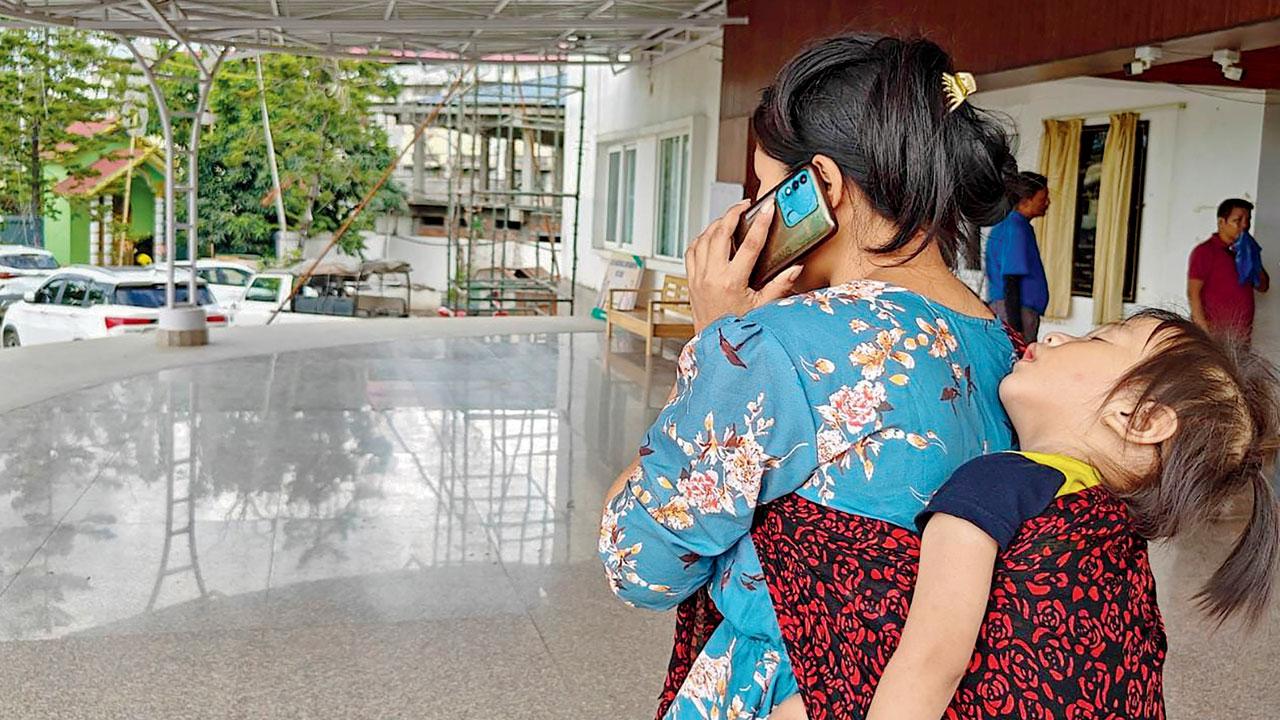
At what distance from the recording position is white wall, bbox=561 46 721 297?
12.4m

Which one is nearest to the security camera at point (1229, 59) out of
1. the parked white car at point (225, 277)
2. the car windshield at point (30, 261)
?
the parked white car at point (225, 277)

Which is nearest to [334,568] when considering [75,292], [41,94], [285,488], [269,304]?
[285,488]

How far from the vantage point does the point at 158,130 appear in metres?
26.2

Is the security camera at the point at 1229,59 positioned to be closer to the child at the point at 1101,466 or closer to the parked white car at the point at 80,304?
the child at the point at 1101,466

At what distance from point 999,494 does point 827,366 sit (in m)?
0.17

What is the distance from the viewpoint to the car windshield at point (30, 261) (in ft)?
71.7

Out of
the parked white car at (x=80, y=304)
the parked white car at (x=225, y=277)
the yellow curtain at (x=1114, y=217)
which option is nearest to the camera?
the yellow curtain at (x=1114, y=217)

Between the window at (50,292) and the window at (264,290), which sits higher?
the window at (50,292)

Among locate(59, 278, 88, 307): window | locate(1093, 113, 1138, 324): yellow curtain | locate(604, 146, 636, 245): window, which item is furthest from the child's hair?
locate(59, 278, 88, 307): window

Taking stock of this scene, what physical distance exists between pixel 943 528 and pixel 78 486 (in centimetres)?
509

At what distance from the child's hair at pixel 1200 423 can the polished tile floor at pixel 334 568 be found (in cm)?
79

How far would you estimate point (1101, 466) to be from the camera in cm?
109

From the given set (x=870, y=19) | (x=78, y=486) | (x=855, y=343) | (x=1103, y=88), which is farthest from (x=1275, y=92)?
(x=855, y=343)

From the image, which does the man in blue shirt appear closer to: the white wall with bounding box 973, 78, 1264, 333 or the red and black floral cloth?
the white wall with bounding box 973, 78, 1264, 333
